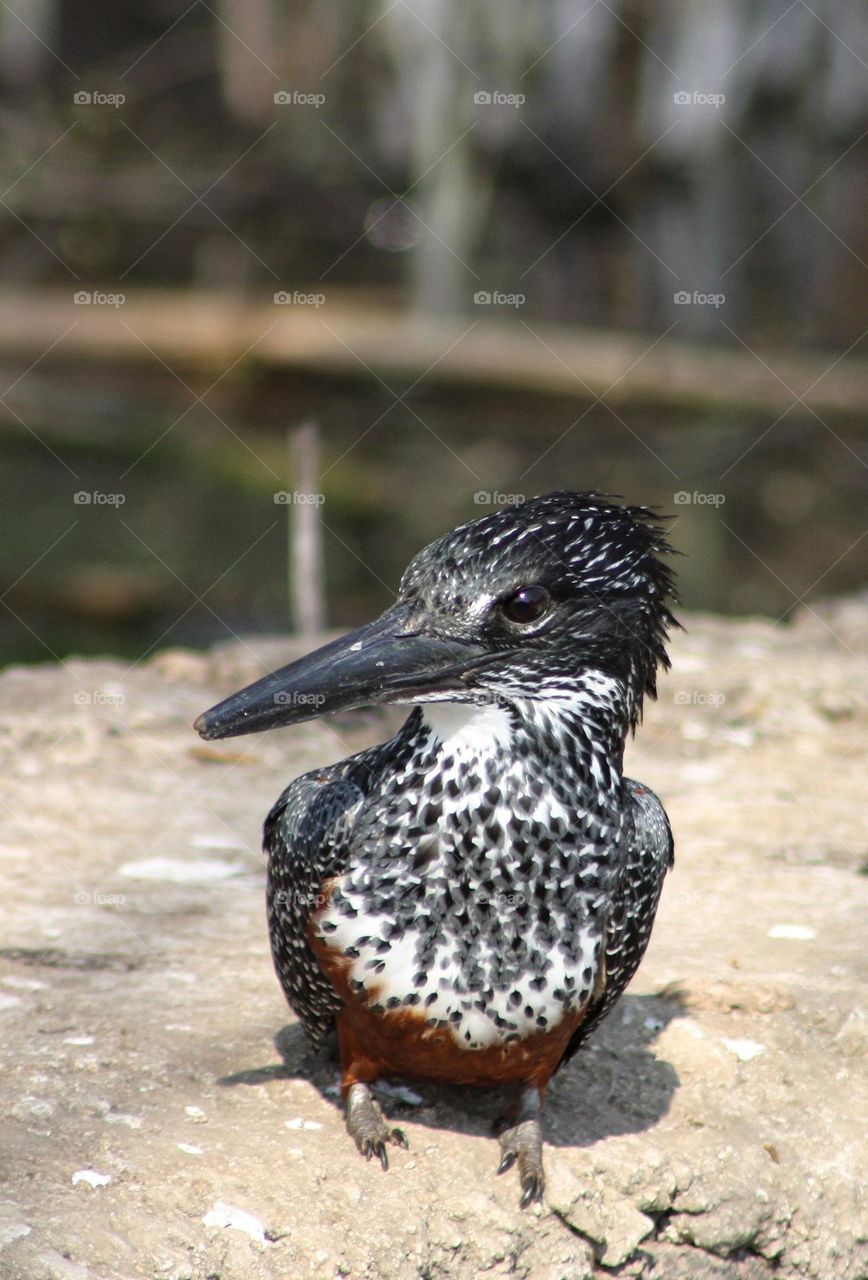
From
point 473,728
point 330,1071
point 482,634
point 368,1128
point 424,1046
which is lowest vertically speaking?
point 330,1071

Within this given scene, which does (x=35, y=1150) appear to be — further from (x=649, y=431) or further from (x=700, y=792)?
(x=649, y=431)

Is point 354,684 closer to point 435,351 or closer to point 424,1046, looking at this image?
point 424,1046

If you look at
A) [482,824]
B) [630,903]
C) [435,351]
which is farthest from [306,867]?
[435,351]

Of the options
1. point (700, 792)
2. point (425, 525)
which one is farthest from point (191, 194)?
point (700, 792)

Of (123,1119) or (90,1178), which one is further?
(123,1119)

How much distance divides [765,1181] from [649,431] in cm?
867

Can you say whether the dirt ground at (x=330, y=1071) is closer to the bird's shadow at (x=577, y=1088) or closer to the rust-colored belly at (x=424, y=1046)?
the bird's shadow at (x=577, y=1088)

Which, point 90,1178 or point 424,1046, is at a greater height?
point 424,1046

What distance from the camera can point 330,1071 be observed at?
3672 mm

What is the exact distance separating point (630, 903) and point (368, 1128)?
28.7 inches

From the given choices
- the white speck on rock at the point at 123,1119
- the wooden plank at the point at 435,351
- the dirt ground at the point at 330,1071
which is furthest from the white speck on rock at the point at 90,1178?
the wooden plank at the point at 435,351

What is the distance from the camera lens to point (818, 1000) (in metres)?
4.00

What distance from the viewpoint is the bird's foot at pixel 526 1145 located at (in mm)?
3285

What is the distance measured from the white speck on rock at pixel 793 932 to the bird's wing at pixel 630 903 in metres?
1.04
